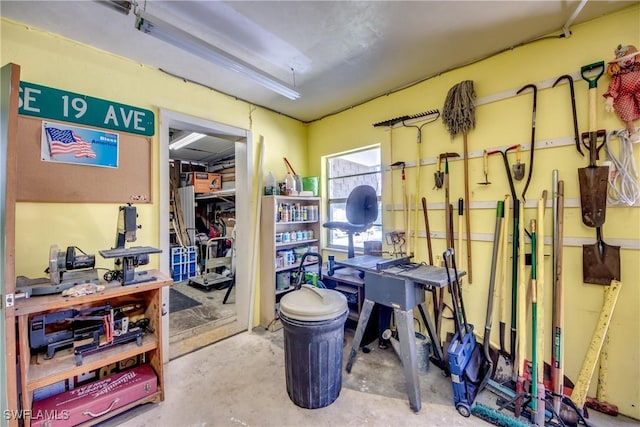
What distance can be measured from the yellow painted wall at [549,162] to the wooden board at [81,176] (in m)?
2.75

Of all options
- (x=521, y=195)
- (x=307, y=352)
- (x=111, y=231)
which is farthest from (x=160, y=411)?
(x=521, y=195)

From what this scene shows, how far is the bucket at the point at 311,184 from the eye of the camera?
3.68 meters

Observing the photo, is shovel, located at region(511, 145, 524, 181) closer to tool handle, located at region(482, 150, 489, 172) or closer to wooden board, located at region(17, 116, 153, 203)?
tool handle, located at region(482, 150, 489, 172)

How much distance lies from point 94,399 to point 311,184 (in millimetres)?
2953

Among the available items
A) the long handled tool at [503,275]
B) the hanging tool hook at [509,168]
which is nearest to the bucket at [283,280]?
the long handled tool at [503,275]

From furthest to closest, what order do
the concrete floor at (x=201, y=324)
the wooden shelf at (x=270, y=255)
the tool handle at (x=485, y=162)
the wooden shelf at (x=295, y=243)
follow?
the wooden shelf at (x=295, y=243), the wooden shelf at (x=270, y=255), the concrete floor at (x=201, y=324), the tool handle at (x=485, y=162)

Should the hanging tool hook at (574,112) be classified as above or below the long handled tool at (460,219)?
above

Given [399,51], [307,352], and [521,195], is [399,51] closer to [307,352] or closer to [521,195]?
[521,195]

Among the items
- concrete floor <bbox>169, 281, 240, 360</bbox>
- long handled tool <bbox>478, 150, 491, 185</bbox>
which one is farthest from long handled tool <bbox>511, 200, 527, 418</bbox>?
concrete floor <bbox>169, 281, 240, 360</bbox>

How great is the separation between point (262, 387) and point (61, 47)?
3.23 meters

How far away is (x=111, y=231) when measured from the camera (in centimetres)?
226

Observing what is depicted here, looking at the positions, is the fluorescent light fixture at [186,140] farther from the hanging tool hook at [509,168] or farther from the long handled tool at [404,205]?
the hanging tool hook at [509,168]

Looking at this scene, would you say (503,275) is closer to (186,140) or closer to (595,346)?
(595,346)

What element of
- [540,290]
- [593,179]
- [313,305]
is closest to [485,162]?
[593,179]
